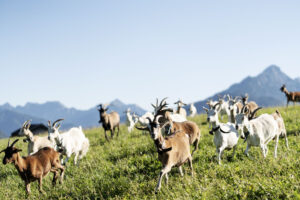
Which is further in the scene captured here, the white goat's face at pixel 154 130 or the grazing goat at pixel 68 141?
the grazing goat at pixel 68 141

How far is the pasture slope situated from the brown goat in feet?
1.48

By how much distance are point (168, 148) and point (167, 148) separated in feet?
0.19

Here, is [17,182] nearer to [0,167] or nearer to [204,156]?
[0,167]

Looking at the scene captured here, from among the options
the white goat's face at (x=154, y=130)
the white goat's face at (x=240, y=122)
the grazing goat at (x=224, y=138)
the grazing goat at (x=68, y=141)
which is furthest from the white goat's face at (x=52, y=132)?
the white goat's face at (x=240, y=122)

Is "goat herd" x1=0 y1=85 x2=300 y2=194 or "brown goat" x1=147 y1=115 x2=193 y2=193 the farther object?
"goat herd" x1=0 y1=85 x2=300 y2=194

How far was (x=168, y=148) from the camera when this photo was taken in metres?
6.21

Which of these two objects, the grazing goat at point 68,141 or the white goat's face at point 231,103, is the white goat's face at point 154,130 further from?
the white goat's face at point 231,103

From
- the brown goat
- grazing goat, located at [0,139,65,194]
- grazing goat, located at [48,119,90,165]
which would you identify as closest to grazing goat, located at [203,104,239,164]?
the brown goat

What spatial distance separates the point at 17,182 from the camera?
927 cm

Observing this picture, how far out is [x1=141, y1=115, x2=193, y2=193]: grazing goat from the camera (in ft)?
20.1

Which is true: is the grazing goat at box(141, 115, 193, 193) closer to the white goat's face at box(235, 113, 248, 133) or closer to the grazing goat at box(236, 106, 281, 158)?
the white goat's face at box(235, 113, 248, 133)

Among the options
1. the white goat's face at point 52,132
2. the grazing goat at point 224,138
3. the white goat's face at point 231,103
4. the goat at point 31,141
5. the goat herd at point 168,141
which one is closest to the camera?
Result: the goat herd at point 168,141

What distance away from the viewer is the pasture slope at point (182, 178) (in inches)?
A: 213

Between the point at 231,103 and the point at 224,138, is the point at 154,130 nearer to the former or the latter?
the point at 224,138
